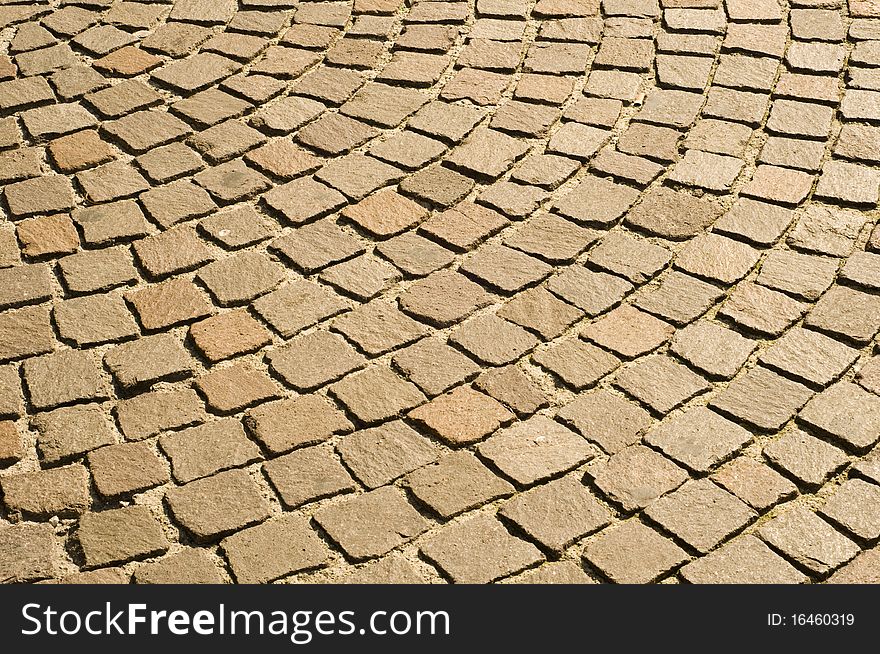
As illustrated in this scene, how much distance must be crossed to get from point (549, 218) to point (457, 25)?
156cm

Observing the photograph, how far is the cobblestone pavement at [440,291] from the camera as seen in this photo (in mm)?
3264

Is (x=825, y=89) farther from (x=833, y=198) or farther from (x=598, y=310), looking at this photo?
(x=598, y=310)

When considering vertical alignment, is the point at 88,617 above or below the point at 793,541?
below

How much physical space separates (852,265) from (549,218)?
1.13 metres

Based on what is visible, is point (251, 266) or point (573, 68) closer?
point (251, 266)

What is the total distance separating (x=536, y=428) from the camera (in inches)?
139

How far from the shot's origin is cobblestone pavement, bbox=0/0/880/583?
3.26 meters

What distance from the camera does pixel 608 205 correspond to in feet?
14.3

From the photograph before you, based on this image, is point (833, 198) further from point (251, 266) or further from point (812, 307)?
point (251, 266)

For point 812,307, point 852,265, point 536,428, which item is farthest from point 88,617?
point 852,265

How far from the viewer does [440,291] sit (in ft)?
13.2

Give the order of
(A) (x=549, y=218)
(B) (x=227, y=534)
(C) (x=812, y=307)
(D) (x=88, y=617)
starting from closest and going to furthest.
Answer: (D) (x=88, y=617)
(B) (x=227, y=534)
(C) (x=812, y=307)
(A) (x=549, y=218)

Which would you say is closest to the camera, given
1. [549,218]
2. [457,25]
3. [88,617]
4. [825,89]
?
[88,617]

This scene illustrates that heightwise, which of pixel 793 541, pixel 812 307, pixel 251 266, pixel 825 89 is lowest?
pixel 793 541
